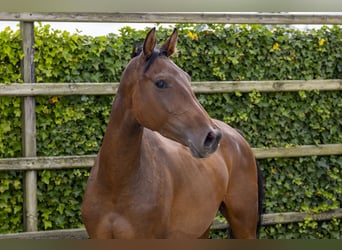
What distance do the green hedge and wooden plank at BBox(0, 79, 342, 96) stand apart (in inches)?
3.8

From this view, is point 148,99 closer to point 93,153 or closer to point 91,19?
point 91,19

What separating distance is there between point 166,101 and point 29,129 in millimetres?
1787

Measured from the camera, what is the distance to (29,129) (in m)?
3.86

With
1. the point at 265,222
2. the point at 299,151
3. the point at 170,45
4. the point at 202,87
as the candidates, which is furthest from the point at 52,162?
the point at 299,151

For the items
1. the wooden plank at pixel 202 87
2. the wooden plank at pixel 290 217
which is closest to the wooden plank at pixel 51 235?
the wooden plank at pixel 202 87

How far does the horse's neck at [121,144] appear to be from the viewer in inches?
101

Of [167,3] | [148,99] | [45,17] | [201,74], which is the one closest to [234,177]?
[201,74]

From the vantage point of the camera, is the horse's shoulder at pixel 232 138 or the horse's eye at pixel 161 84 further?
the horse's shoulder at pixel 232 138

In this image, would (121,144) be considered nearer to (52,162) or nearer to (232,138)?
(232,138)

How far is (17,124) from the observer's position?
3922 millimetres

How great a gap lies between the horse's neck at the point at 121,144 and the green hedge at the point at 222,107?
1.50m

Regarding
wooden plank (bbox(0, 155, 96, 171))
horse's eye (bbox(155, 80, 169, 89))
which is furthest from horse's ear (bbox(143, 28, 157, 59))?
wooden plank (bbox(0, 155, 96, 171))

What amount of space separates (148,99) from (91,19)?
1.57 metres

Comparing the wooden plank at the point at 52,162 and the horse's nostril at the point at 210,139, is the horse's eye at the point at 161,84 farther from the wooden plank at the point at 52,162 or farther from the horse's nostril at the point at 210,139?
the wooden plank at the point at 52,162
